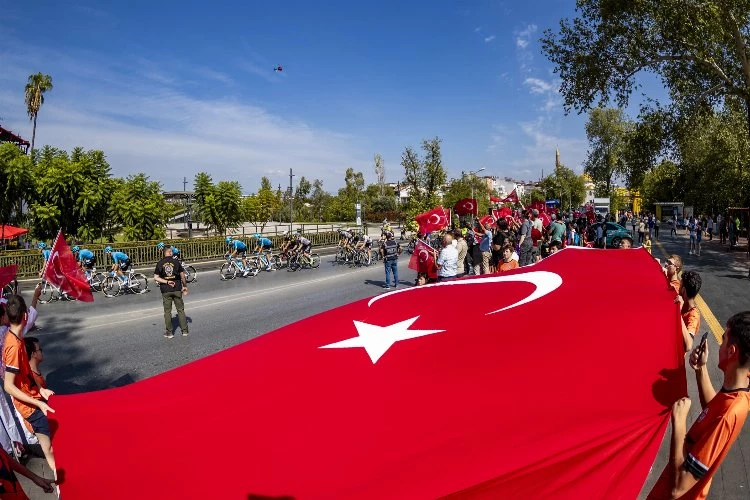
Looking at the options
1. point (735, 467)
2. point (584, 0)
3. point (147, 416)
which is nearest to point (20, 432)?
point (147, 416)

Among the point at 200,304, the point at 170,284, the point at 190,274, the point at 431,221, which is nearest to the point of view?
the point at 170,284

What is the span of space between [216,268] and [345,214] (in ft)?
149

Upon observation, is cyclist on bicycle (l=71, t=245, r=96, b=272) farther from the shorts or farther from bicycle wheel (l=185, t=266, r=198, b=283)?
the shorts

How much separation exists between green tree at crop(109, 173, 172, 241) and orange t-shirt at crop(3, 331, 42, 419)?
2371cm

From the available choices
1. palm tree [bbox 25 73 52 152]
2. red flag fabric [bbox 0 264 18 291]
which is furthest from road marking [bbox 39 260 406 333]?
palm tree [bbox 25 73 52 152]

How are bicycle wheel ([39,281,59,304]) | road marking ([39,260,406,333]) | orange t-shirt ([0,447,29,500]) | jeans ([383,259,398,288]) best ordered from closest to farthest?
orange t-shirt ([0,447,29,500]) → road marking ([39,260,406,333]) → bicycle wheel ([39,281,59,304]) → jeans ([383,259,398,288])

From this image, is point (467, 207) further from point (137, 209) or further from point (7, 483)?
point (7, 483)

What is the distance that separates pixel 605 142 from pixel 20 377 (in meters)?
82.6

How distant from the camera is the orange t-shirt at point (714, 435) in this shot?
2.35m

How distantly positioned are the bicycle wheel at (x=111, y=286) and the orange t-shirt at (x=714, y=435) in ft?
56.0

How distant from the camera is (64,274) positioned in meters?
7.14

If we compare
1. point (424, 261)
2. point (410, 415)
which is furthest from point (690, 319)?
point (424, 261)

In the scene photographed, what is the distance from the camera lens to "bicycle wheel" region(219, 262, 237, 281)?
66.0 ft

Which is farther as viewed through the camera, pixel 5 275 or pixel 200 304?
pixel 200 304
